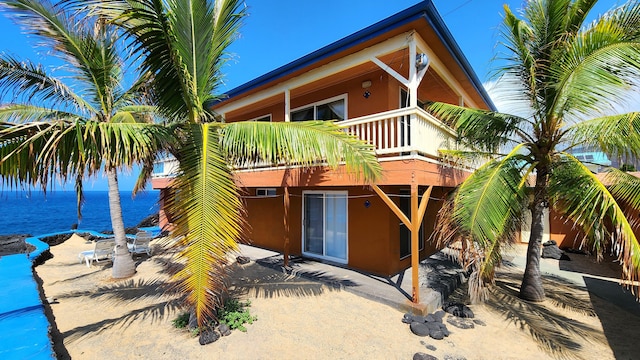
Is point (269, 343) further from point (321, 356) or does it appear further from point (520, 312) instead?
point (520, 312)

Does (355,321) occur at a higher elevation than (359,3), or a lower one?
lower

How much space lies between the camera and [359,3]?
31.8ft

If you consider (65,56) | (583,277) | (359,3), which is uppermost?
(359,3)

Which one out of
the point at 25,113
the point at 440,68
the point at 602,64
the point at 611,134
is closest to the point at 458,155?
the point at 611,134

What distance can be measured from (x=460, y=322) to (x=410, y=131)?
160 inches

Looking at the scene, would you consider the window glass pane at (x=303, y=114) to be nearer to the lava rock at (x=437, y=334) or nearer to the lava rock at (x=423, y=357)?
the lava rock at (x=437, y=334)

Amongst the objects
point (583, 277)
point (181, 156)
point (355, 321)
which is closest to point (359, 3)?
point (181, 156)

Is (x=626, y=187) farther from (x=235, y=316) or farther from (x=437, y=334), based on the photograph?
(x=235, y=316)

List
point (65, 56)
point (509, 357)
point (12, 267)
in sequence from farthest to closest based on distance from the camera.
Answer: point (12, 267), point (65, 56), point (509, 357)

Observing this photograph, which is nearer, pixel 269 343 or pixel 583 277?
pixel 269 343

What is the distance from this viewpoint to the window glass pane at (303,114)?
10.3 metres

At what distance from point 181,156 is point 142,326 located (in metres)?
3.59

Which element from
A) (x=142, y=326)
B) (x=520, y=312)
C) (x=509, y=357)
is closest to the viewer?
(x=509, y=357)

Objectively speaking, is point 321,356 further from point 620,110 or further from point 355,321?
point 620,110
